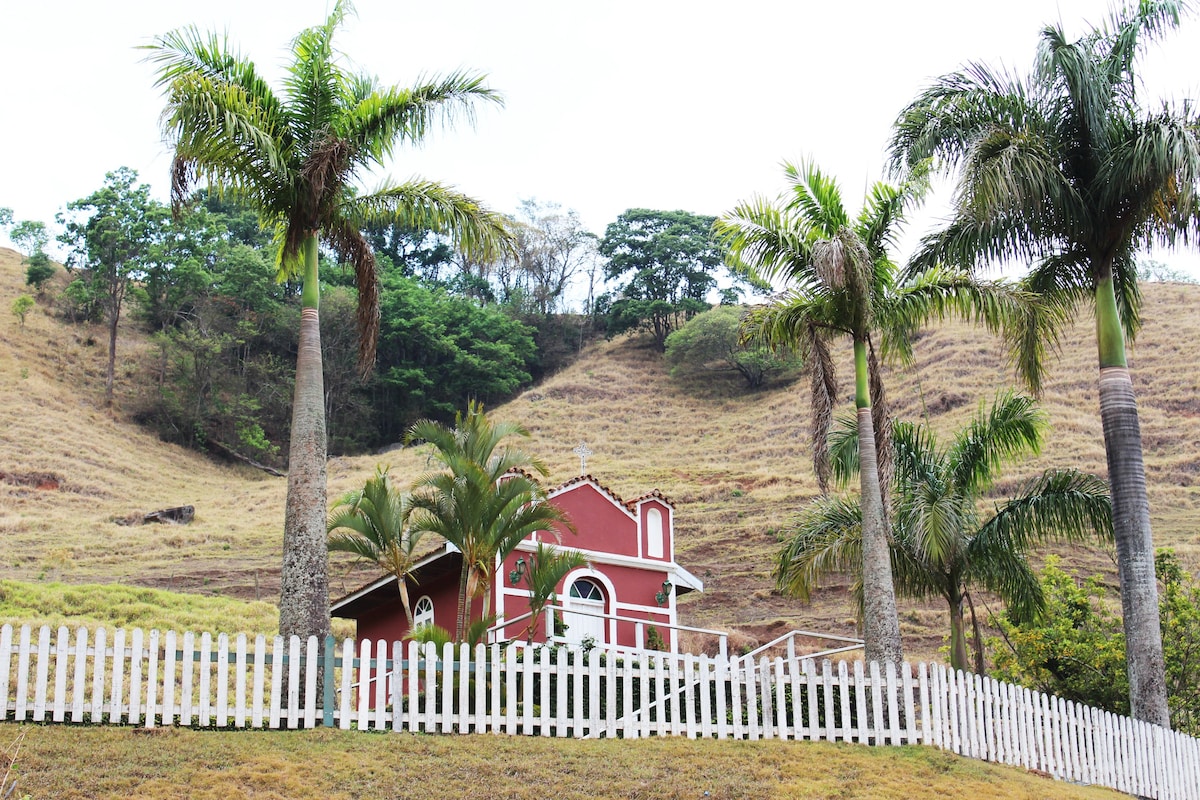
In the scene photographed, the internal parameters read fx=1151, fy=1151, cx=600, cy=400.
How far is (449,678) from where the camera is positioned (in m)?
12.6

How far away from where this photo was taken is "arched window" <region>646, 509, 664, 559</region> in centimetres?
2188

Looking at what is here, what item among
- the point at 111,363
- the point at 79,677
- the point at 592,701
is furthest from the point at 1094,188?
the point at 111,363

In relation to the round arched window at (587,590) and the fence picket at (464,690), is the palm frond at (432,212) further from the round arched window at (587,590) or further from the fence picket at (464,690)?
the round arched window at (587,590)

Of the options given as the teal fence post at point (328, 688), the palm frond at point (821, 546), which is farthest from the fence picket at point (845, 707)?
the teal fence post at point (328, 688)

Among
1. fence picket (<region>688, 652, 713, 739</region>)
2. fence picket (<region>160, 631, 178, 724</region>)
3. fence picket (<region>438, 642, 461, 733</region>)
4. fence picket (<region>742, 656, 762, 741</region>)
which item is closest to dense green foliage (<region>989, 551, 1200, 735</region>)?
fence picket (<region>742, 656, 762, 741</region>)

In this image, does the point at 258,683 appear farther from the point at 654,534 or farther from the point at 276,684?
the point at 654,534

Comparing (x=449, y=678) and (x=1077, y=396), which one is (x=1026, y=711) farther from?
(x=1077, y=396)

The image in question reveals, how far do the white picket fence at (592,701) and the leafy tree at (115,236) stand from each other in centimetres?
6533

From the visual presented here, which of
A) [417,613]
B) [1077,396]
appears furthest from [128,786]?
[1077,396]

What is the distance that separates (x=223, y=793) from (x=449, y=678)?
3129 millimetres

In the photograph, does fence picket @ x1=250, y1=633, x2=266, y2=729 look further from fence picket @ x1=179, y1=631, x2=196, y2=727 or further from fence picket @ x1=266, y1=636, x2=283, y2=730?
fence picket @ x1=179, y1=631, x2=196, y2=727

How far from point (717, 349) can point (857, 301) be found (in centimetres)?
7187

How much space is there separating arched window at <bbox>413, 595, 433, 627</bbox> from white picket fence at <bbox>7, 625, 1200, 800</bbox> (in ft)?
17.7

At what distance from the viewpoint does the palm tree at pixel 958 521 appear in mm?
17906
